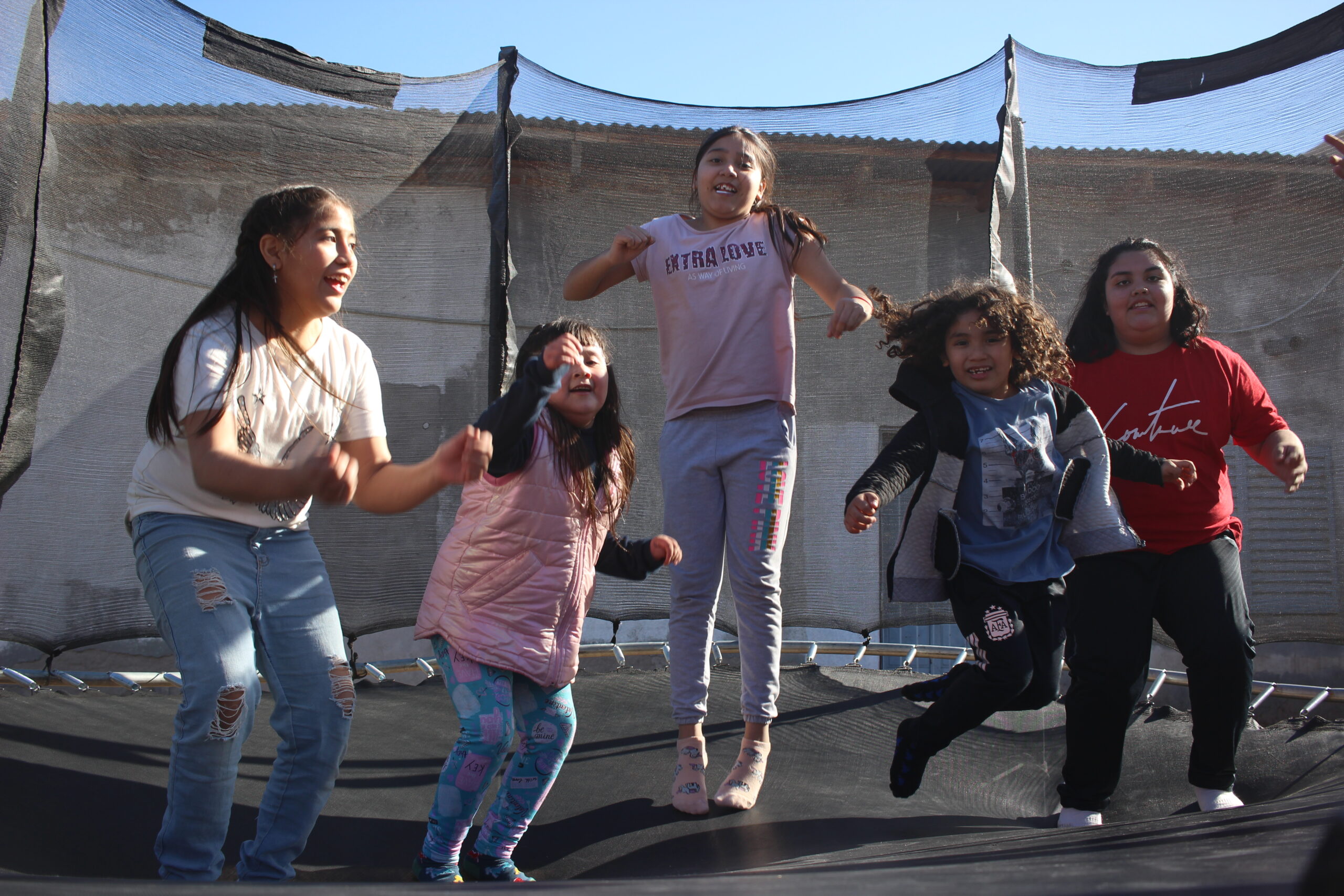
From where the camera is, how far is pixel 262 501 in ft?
3.95

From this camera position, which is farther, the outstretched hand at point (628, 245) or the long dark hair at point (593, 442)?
the outstretched hand at point (628, 245)

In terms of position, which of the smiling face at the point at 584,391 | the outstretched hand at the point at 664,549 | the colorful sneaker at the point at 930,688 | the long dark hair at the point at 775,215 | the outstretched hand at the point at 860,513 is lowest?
the colorful sneaker at the point at 930,688

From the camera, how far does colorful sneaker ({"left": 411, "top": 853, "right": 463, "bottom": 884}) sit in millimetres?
1466

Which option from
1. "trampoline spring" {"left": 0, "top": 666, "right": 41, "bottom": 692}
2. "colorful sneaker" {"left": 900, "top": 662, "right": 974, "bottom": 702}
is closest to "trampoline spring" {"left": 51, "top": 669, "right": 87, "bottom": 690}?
"trampoline spring" {"left": 0, "top": 666, "right": 41, "bottom": 692}

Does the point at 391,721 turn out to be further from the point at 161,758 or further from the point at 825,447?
the point at 825,447

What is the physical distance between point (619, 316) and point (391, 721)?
1.55 m

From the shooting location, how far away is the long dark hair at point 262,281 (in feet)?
4.54

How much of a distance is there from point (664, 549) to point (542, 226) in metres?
2.00

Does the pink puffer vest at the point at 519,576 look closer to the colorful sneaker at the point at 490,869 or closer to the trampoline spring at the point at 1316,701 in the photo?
the colorful sneaker at the point at 490,869

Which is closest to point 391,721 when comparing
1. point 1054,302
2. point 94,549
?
point 94,549

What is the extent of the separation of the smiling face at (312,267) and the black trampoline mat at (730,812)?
33.7 inches

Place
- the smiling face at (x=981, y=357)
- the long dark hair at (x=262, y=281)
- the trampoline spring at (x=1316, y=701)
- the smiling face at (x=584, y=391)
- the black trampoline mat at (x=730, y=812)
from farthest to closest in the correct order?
the trampoline spring at (x=1316, y=701), the smiling face at (x=981, y=357), the smiling face at (x=584, y=391), the long dark hair at (x=262, y=281), the black trampoline mat at (x=730, y=812)

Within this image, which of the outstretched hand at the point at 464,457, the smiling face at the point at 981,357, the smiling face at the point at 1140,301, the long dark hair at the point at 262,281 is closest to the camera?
the outstretched hand at the point at 464,457

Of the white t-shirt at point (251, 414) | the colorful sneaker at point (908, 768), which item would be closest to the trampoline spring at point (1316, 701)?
the colorful sneaker at point (908, 768)
